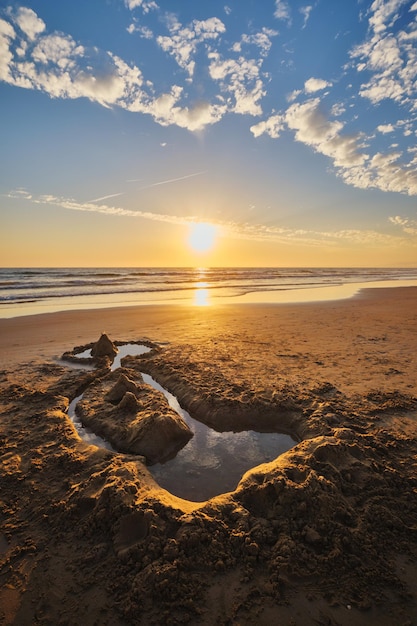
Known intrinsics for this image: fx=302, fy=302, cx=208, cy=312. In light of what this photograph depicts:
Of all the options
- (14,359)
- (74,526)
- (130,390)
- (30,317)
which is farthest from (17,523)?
(30,317)

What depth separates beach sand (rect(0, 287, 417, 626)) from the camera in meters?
2.32

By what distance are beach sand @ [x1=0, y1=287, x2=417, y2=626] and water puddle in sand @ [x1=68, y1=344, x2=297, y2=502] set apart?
0.25 metres

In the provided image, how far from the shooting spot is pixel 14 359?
8.16 meters


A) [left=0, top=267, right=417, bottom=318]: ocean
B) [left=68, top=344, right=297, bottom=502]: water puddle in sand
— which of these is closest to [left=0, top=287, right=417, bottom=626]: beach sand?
[left=68, top=344, right=297, bottom=502]: water puddle in sand

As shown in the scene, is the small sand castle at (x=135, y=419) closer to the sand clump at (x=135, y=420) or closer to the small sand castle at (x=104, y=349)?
the sand clump at (x=135, y=420)

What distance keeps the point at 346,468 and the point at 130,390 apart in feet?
12.7

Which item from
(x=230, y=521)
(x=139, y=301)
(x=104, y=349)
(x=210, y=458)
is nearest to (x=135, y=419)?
(x=210, y=458)

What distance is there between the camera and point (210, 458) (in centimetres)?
414

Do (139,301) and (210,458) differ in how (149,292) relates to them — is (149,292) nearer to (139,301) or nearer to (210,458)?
(139,301)

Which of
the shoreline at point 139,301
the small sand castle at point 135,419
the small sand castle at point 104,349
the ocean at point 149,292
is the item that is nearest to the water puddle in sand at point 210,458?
the small sand castle at point 135,419

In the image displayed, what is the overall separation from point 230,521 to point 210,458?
47.1 inches

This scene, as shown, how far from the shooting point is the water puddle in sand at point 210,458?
3590mm

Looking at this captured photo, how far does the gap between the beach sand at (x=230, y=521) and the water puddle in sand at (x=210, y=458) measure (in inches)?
9.8

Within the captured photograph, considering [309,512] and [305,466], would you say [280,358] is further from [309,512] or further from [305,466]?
[309,512]
